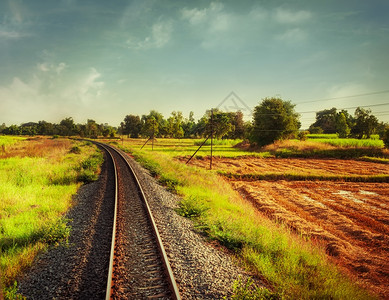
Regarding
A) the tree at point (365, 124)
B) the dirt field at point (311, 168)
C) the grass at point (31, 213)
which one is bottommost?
the dirt field at point (311, 168)

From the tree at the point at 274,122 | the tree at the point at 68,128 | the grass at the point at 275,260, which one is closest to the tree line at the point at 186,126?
the tree at the point at 274,122

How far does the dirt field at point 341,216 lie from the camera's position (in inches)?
295

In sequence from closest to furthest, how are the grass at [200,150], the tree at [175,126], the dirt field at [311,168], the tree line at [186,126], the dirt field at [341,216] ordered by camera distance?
the dirt field at [341,216], the dirt field at [311,168], the grass at [200,150], the tree line at [186,126], the tree at [175,126]

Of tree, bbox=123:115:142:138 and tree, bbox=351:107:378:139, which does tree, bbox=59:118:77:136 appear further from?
tree, bbox=351:107:378:139

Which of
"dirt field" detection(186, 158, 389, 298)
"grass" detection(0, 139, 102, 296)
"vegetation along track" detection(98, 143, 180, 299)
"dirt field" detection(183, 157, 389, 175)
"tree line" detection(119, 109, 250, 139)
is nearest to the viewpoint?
"vegetation along track" detection(98, 143, 180, 299)

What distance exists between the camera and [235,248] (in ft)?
21.9

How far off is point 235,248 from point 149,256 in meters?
2.74

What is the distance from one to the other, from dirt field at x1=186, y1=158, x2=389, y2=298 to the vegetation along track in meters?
6.01

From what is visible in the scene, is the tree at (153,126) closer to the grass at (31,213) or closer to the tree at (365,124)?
the grass at (31,213)

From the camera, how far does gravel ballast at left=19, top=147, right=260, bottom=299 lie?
4.60 m

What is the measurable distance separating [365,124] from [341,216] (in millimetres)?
59908

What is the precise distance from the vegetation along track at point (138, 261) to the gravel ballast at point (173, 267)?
255mm

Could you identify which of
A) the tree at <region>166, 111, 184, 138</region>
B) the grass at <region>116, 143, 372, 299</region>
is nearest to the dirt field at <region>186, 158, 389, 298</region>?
the grass at <region>116, 143, 372, 299</region>

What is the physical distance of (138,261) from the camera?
5.75 m
